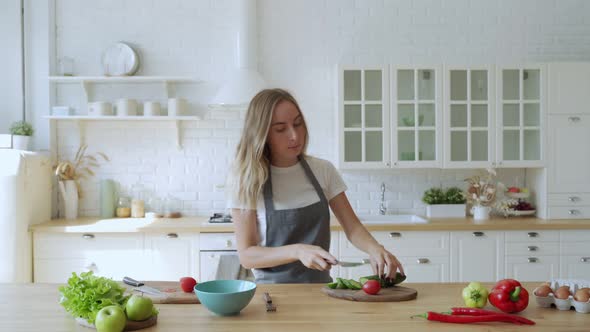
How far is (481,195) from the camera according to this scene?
16.0 ft

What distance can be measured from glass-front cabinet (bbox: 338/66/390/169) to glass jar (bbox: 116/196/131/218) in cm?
183

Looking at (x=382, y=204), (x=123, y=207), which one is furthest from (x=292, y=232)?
(x=123, y=207)

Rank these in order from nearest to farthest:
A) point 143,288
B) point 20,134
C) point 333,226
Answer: point 143,288 → point 333,226 → point 20,134

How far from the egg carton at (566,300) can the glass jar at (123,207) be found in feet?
12.0

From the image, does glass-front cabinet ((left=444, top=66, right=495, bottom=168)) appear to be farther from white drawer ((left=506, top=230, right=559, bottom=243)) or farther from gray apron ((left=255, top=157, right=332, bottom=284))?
gray apron ((left=255, top=157, right=332, bottom=284))

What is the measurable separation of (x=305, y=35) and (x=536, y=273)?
8.75 ft

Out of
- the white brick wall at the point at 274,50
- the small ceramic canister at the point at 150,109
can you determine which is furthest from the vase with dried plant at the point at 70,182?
the small ceramic canister at the point at 150,109

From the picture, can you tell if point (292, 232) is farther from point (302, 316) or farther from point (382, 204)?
point (382, 204)

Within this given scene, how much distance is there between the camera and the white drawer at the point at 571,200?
4.72 metres

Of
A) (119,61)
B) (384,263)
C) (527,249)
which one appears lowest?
(527,249)

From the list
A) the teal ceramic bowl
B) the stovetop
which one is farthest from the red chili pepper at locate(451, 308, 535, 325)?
the stovetop

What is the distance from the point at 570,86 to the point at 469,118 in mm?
827

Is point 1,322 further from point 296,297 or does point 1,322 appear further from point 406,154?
point 406,154

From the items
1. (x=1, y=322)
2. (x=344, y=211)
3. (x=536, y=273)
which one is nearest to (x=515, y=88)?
(x=536, y=273)
